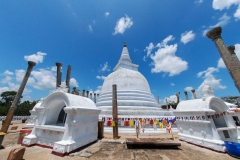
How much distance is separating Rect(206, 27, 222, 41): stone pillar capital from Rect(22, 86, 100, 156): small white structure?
38.8 ft

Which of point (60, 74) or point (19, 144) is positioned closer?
point (19, 144)

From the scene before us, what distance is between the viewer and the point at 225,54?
8461 mm

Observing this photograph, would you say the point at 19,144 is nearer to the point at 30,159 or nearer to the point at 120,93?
the point at 30,159

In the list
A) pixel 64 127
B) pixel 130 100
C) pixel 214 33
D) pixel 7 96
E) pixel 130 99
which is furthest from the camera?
pixel 7 96

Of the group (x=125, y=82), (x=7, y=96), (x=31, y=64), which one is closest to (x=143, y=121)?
(x=125, y=82)

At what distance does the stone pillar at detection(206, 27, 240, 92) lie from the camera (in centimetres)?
779

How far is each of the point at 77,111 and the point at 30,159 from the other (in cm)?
345

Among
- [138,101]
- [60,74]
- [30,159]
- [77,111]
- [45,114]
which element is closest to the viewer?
[30,159]

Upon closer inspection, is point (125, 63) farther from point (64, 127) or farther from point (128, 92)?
point (64, 127)

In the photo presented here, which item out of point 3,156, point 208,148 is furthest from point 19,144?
point 208,148

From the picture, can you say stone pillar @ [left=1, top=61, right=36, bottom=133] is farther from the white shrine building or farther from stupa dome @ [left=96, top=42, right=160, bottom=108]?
stupa dome @ [left=96, top=42, right=160, bottom=108]

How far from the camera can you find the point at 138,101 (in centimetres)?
2033

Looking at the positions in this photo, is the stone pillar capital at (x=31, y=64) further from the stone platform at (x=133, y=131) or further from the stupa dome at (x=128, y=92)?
the stupa dome at (x=128, y=92)

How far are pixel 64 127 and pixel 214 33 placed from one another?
1374 centimetres
